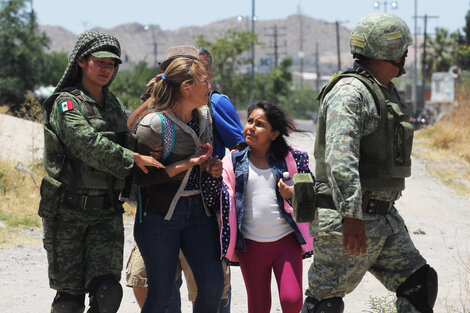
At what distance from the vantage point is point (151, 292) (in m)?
4.29

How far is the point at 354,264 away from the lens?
3994 millimetres

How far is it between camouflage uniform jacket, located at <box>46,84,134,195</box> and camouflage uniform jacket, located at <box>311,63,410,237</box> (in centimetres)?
108

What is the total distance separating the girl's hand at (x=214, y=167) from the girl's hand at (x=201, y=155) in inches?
2.5

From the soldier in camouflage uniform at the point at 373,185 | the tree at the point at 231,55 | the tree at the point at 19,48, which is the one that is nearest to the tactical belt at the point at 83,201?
the soldier in camouflage uniform at the point at 373,185

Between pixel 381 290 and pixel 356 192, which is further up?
pixel 356 192

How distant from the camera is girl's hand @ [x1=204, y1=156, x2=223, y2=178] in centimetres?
436

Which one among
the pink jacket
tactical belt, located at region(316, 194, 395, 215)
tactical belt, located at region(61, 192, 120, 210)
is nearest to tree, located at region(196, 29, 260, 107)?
the pink jacket

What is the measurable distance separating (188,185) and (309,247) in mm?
794

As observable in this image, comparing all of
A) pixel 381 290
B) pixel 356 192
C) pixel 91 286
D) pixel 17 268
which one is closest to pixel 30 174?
pixel 17 268

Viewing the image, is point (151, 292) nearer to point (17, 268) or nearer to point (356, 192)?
point (356, 192)

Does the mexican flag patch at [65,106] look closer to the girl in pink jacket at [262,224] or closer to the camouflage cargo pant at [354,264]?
the girl in pink jacket at [262,224]

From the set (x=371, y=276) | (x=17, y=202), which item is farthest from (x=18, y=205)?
(x=371, y=276)

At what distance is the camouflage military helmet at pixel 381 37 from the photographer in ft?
13.3

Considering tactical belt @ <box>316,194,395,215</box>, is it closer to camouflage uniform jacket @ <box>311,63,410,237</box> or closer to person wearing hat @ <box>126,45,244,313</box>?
camouflage uniform jacket @ <box>311,63,410,237</box>
